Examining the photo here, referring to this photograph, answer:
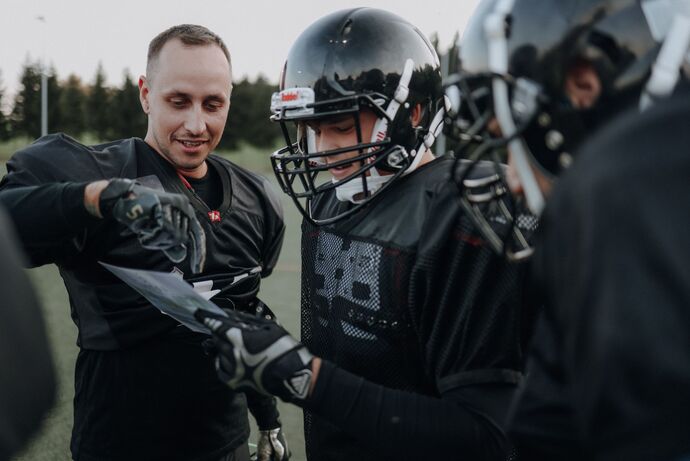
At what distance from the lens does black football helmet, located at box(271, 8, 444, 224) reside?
5.76 feet

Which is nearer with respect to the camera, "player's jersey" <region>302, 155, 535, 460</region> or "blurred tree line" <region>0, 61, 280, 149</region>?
"player's jersey" <region>302, 155, 535, 460</region>

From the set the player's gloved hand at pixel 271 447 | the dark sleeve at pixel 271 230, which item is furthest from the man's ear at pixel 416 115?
the player's gloved hand at pixel 271 447

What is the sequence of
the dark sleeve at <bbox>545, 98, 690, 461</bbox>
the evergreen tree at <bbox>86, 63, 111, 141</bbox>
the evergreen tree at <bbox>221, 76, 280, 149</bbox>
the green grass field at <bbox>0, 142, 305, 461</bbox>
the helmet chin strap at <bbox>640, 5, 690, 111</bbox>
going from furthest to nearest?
the evergreen tree at <bbox>221, 76, 280, 149</bbox>, the evergreen tree at <bbox>86, 63, 111, 141</bbox>, the green grass field at <bbox>0, 142, 305, 461</bbox>, the helmet chin strap at <bbox>640, 5, 690, 111</bbox>, the dark sleeve at <bbox>545, 98, 690, 461</bbox>

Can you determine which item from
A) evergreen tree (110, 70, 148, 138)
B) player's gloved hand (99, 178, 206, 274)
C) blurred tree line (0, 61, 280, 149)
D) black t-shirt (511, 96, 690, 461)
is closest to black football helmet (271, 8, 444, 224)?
player's gloved hand (99, 178, 206, 274)

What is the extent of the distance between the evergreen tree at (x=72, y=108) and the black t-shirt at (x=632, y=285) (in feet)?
134

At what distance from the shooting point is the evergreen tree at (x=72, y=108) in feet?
123

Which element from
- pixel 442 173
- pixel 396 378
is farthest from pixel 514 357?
pixel 442 173

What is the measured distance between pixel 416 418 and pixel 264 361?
0.35 m

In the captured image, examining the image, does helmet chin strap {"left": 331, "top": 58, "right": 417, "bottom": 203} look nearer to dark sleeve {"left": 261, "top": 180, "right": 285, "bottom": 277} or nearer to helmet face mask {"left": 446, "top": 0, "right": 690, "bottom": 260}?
helmet face mask {"left": 446, "top": 0, "right": 690, "bottom": 260}

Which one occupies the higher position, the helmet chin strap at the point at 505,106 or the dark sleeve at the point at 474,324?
the helmet chin strap at the point at 505,106

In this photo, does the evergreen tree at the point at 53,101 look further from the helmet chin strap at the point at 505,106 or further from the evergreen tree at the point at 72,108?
the helmet chin strap at the point at 505,106

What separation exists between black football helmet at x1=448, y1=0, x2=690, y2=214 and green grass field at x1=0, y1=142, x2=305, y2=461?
34.1 inches

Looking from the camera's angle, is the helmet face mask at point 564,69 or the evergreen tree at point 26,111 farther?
the evergreen tree at point 26,111

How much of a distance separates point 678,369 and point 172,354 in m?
1.82
